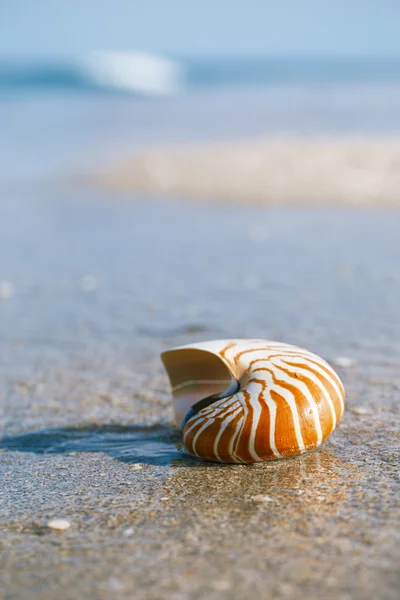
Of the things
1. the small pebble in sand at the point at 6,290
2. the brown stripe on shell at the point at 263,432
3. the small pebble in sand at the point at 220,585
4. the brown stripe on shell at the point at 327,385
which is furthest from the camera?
the small pebble in sand at the point at 6,290

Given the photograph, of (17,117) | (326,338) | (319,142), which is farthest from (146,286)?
(17,117)

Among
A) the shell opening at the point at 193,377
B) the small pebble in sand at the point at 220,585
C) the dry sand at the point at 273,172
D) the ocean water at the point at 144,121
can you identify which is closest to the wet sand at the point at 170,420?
the small pebble in sand at the point at 220,585

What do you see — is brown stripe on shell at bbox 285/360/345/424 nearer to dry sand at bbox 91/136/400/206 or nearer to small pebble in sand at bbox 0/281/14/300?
small pebble in sand at bbox 0/281/14/300

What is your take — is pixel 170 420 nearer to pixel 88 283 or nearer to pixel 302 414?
pixel 302 414

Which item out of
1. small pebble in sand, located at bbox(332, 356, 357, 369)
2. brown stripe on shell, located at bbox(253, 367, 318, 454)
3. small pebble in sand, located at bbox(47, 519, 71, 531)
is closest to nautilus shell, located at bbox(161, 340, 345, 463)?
brown stripe on shell, located at bbox(253, 367, 318, 454)

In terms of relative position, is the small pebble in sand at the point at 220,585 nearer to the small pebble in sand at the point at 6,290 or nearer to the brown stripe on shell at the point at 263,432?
the brown stripe on shell at the point at 263,432

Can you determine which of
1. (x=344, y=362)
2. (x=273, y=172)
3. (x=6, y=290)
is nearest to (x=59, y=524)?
(x=344, y=362)
